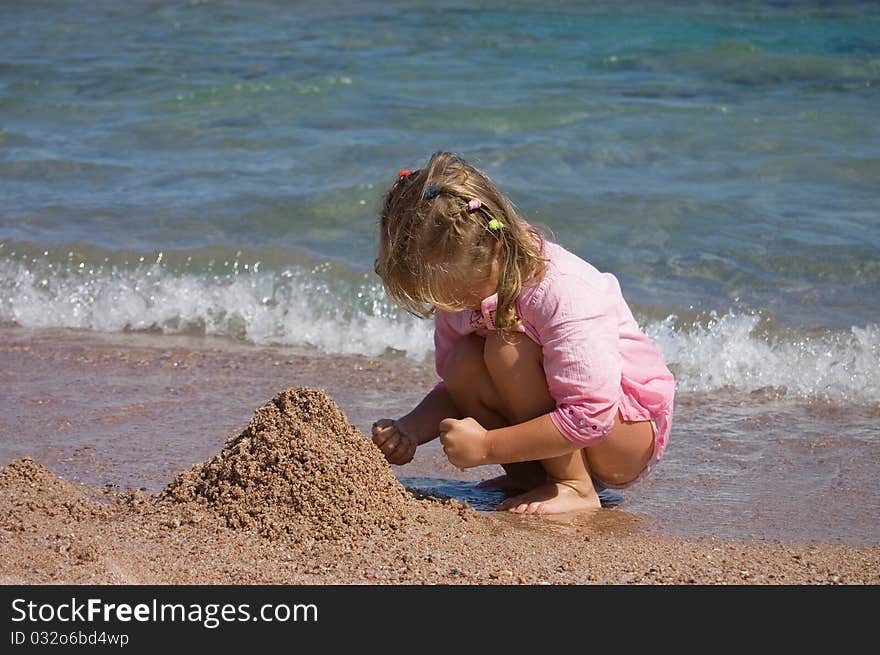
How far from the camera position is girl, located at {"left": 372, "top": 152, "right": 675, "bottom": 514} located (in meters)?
2.90

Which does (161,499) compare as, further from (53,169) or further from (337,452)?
(53,169)

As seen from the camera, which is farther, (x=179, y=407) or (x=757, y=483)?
(x=179, y=407)

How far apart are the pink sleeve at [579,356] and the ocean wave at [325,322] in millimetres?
1481

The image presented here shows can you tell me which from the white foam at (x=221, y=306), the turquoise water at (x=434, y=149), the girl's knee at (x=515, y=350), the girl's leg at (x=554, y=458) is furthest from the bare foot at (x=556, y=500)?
the white foam at (x=221, y=306)

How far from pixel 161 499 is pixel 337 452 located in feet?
1.54

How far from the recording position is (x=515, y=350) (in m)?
3.05

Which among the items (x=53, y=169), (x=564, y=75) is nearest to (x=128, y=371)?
(x=53, y=169)

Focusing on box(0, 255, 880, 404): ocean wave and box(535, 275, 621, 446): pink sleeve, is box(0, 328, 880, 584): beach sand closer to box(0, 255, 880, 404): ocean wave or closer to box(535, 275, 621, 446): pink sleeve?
box(535, 275, 621, 446): pink sleeve

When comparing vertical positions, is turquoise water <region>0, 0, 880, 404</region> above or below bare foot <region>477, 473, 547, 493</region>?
above

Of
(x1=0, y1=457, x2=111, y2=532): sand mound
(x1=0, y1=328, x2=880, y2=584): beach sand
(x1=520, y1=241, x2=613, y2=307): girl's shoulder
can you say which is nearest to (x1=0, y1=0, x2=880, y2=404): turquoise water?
(x1=520, y1=241, x2=613, y2=307): girl's shoulder

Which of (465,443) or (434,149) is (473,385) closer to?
(465,443)

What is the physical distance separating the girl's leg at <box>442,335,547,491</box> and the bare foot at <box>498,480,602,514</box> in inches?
8.0

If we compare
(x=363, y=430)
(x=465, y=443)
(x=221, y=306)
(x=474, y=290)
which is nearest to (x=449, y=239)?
(x=474, y=290)
